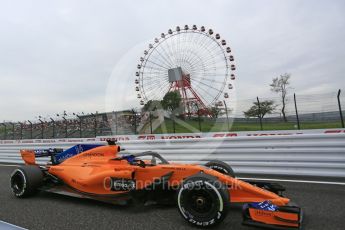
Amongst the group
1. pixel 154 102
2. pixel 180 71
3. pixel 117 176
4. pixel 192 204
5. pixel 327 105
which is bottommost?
pixel 192 204

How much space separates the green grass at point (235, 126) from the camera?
1370cm

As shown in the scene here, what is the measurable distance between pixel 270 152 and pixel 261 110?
802 cm

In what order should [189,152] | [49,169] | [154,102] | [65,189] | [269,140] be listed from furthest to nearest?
[154,102], [189,152], [269,140], [49,169], [65,189]

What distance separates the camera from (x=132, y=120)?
56.4 ft

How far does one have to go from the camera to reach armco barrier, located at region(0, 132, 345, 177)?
636cm

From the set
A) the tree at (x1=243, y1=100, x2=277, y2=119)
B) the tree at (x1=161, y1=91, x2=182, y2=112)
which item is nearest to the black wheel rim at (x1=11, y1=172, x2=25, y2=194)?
the tree at (x1=243, y1=100, x2=277, y2=119)

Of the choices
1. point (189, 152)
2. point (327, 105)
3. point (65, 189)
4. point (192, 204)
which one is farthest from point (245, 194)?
point (327, 105)

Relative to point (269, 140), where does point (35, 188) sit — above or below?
below

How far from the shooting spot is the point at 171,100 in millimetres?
26516

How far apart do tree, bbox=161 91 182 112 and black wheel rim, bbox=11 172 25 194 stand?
19336 millimetres

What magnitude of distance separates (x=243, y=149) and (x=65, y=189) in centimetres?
385

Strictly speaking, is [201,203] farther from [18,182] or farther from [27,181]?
[18,182]

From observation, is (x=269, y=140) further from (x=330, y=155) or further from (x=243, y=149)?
(x=330, y=155)

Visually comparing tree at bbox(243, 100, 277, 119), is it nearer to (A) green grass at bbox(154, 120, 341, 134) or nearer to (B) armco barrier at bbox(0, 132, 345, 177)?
(A) green grass at bbox(154, 120, 341, 134)
